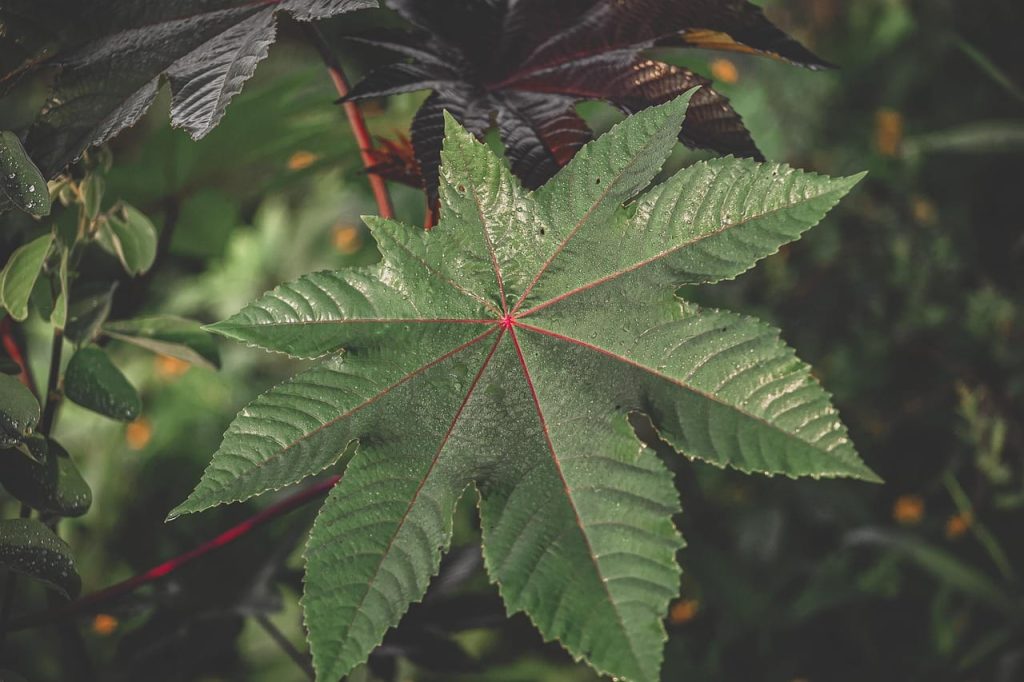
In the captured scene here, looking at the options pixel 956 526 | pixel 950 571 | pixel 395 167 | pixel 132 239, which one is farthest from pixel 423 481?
pixel 956 526

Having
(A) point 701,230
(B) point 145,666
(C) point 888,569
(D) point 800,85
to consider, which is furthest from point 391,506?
(D) point 800,85

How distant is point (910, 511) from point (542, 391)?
1.66m

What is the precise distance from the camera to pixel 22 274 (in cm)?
62

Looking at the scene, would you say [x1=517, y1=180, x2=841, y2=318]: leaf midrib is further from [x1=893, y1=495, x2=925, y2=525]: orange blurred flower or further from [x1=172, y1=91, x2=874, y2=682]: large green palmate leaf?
[x1=893, y1=495, x2=925, y2=525]: orange blurred flower

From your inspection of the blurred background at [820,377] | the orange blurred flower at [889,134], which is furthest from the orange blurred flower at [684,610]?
the orange blurred flower at [889,134]

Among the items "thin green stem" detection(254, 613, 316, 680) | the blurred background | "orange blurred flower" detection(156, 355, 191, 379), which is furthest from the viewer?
"orange blurred flower" detection(156, 355, 191, 379)

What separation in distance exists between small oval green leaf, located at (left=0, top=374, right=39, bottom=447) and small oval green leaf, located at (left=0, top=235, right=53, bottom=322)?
57 mm

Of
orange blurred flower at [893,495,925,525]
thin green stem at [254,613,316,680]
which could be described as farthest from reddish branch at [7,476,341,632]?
orange blurred flower at [893,495,925,525]

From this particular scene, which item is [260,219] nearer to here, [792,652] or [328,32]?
[328,32]

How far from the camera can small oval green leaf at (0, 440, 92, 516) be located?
60 cm

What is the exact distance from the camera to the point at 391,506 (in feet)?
1.63

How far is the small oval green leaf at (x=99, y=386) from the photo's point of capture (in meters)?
0.68

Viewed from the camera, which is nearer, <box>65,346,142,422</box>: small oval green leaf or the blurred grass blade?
<box>65,346,142,422</box>: small oval green leaf

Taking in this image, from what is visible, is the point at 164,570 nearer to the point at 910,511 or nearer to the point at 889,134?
the point at 910,511
